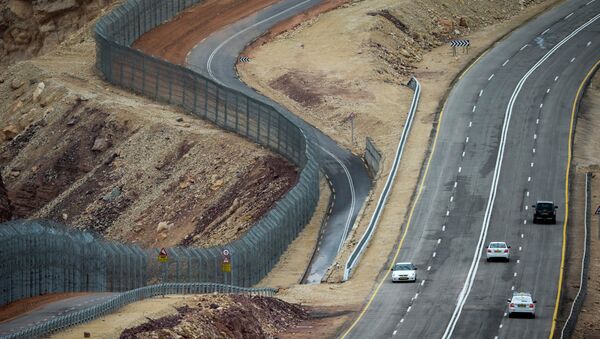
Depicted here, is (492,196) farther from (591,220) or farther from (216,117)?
(216,117)

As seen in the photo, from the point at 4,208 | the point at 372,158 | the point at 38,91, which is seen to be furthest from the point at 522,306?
the point at 38,91

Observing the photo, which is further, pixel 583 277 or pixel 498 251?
pixel 498 251

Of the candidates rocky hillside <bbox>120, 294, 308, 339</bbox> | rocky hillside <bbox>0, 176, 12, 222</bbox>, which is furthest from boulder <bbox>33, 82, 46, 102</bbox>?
rocky hillside <bbox>120, 294, 308, 339</bbox>

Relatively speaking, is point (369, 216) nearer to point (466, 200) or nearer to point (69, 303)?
point (466, 200)

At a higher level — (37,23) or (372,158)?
(37,23)

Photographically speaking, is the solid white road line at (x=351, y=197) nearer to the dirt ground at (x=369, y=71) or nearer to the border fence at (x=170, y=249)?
the dirt ground at (x=369, y=71)

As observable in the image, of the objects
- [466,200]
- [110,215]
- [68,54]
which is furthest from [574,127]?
[68,54]

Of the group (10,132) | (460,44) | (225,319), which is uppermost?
(460,44)
